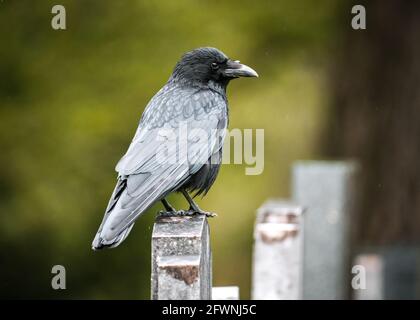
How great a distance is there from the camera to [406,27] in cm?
1163

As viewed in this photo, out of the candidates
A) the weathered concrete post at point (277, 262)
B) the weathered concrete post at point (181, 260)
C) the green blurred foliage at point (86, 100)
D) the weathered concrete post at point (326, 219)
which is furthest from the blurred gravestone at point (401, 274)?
the weathered concrete post at point (181, 260)

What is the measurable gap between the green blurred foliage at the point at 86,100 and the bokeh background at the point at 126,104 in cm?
1

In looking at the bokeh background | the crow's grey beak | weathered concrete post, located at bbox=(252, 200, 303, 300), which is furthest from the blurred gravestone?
the crow's grey beak

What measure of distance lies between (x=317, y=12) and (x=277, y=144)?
311cm

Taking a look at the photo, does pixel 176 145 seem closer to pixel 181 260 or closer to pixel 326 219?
pixel 181 260

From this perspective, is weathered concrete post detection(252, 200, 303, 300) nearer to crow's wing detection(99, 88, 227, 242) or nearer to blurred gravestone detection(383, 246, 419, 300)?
crow's wing detection(99, 88, 227, 242)

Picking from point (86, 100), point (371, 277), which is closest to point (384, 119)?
point (371, 277)

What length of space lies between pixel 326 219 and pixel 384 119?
159 inches

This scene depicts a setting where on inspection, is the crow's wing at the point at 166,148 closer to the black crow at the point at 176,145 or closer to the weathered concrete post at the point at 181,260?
the black crow at the point at 176,145

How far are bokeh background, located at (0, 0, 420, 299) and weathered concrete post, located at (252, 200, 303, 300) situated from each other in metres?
4.17

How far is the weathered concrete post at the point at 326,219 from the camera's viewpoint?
7691 mm

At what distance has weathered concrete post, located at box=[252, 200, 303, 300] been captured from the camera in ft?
21.4

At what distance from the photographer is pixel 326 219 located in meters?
7.82
